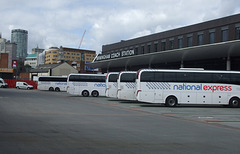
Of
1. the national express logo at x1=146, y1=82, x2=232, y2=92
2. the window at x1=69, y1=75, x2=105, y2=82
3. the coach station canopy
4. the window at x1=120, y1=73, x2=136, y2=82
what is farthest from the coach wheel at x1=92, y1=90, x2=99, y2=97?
the national express logo at x1=146, y1=82, x2=232, y2=92

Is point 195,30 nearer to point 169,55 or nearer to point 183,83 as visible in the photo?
point 169,55

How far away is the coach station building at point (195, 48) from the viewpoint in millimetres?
33594

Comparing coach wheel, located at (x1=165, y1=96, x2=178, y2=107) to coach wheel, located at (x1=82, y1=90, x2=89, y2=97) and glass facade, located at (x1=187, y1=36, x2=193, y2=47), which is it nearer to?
coach wheel, located at (x1=82, y1=90, x2=89, y2=97)

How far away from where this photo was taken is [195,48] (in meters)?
32.8

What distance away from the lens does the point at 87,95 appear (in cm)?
3888

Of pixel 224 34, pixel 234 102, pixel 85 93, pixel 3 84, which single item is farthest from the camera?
pixel 3 84

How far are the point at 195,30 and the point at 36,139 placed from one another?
A: 41428 mm

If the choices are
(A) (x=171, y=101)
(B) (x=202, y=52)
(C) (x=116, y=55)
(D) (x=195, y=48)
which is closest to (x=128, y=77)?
(A) (x=171, y=101)

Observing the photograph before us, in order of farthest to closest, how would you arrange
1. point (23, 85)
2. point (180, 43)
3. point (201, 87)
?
point (23, 85) → point (180, 43) → point (201, 87)

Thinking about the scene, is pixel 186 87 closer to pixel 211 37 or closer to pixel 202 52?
pixel 202 52

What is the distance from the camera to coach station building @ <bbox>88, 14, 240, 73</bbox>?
33594mm

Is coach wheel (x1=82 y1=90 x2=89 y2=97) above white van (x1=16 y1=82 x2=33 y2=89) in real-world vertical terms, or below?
below

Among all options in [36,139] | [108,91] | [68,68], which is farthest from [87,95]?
[68,68]

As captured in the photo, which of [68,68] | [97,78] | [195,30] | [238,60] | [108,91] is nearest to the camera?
[108,91]
